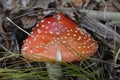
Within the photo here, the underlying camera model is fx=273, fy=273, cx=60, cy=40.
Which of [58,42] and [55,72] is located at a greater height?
[58,42]

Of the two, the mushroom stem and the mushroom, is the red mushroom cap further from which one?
the mushroom stem

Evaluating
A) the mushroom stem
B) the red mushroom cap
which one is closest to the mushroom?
the red mushroom cap

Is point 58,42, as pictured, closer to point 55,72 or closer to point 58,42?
point 58,42

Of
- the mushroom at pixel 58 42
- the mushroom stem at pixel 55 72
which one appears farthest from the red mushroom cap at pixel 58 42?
the mushroom stem at pixel 55 72

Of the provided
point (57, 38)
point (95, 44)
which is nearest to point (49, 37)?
point (57, 38)

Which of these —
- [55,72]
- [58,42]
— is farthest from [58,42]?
[55,72]

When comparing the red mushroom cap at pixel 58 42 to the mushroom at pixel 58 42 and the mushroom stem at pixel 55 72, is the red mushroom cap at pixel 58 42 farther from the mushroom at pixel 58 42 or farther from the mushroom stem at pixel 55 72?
the mushroom stem at pixel 55 72

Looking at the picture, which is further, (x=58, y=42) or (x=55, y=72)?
(x=55, y=72)

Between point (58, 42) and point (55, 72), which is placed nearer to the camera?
point (58, 42)
